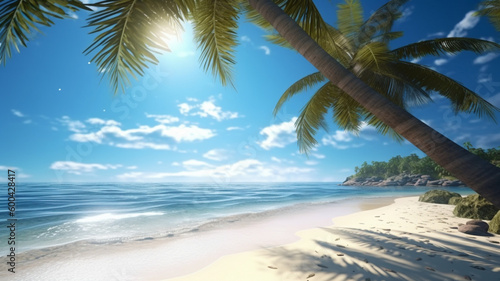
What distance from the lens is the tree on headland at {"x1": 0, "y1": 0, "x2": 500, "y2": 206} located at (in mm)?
1884

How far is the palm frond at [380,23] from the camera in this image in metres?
8.93

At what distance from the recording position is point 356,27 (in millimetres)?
9055

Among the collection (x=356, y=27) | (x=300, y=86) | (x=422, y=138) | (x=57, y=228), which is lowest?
(x=57, y=228)

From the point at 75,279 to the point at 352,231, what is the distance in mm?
6777

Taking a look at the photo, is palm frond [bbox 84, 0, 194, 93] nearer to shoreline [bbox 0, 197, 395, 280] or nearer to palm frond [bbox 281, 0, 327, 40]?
palm frond [bbox 281, 0, 327, 40]

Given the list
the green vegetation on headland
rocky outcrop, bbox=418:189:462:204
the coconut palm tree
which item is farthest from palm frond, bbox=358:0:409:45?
the green vegetation on headland

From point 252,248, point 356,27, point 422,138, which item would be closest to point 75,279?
point 252,248

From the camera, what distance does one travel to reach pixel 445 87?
745 cm

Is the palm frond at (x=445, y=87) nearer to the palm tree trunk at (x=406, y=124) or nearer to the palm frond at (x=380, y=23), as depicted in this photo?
the palm frond at (x=380, y=23)

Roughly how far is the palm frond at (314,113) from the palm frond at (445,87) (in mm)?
2501

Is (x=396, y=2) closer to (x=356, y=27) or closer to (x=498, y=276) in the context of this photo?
(x=356, y=27)

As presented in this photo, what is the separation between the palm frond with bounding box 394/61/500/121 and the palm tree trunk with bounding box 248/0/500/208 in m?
6.75

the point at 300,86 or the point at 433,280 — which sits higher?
the point at 300,86

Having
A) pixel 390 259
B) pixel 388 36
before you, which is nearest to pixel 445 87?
pixel 388 36
